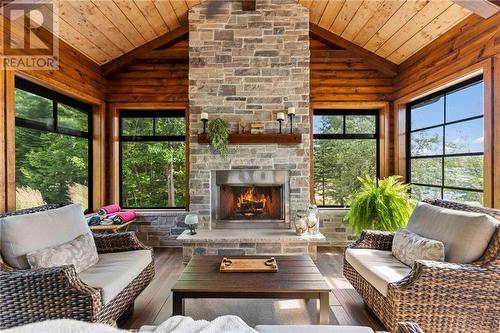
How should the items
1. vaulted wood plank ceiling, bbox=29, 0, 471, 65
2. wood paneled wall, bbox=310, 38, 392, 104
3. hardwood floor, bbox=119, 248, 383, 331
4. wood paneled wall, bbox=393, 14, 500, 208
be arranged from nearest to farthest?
hardwood floor, bbox=119, 248, 383, 331 < wood paneled wall, bbox=393, 14, 500, 208 < vaulted wood plank ceiling, bbox=29, 0, 471, 65 < wood paneled wall, bbox=310, 38, 392, 104

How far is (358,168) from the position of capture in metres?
5.02

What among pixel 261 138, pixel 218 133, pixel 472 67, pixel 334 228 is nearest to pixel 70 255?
pixel 218 133

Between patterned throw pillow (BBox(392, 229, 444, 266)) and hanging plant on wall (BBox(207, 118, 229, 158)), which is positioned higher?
hanging plant on wall (BBox(207, 118, 229, 158))

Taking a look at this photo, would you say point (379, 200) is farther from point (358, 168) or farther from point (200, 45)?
point (200, 45)

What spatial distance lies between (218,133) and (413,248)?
2.77 m

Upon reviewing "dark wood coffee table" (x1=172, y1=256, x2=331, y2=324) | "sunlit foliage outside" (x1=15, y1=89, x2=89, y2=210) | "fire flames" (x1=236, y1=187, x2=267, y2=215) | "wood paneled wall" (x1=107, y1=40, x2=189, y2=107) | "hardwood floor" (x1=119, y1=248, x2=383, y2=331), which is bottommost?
"hardwood floor" (x1=119, y1=248, x2=383, y2=331)

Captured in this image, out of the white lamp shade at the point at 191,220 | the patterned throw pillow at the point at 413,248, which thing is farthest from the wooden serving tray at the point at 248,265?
the white lamp shade at the point at 191,220

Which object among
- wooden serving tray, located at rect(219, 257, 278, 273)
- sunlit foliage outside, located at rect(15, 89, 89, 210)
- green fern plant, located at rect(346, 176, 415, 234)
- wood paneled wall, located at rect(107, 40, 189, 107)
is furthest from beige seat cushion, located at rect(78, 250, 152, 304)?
wood paneled wall, located at rect(107, 40, 189, 107)

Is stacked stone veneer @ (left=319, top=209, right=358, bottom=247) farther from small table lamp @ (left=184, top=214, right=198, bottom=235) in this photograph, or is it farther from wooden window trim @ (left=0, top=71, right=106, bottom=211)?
wooden window trim @ (left=0, top=71, right=106, bottom=211)

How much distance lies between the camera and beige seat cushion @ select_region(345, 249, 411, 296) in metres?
2.18

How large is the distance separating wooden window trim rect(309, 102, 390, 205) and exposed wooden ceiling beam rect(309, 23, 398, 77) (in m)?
0.59

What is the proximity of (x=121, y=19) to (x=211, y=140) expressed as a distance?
2073 millimetres

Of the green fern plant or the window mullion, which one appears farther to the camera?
the window mullion

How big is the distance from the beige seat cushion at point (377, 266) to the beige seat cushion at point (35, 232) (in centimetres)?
267
